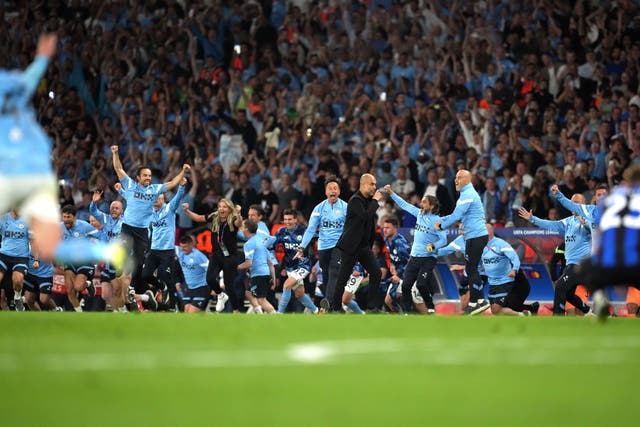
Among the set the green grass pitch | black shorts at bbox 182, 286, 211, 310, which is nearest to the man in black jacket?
black shorts at bbox 182, 286, 211, 310

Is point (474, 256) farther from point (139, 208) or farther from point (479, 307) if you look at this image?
point (139, 208)

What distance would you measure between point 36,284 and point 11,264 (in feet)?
4.64

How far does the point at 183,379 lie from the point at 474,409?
7.27ft

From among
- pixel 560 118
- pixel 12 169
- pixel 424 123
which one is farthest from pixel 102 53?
pixel 12 169

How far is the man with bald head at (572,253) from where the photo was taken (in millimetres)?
20328

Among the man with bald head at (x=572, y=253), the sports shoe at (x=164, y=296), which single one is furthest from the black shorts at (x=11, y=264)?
the man with bald head at (x=572, y=253)

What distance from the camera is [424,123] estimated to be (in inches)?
1062

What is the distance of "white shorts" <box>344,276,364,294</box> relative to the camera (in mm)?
21864

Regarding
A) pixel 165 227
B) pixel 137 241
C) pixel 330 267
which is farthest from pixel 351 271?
pixel 165 227

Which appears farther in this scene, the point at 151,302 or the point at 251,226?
the point at 251,226

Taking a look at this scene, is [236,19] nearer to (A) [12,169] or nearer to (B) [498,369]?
(A) [12,169]

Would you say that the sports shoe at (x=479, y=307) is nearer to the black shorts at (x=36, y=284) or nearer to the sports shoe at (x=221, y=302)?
the sports shoe at (x=221, y=302)

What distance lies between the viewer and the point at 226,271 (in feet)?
74.3

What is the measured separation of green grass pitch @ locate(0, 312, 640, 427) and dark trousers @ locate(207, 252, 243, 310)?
9.65m
